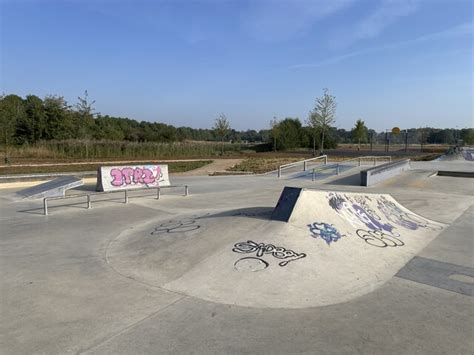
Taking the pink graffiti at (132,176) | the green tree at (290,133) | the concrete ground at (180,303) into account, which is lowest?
the concrete ground at (180,303)

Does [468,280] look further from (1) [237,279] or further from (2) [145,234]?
(2) [145,234]

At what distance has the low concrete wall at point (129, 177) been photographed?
14.6m

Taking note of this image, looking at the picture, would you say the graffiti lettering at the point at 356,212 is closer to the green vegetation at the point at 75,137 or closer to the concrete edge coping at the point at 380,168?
the concrete edge coping at the point at 380,168

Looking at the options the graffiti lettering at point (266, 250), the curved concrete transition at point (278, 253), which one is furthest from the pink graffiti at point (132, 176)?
the graffiti lettering at point (266, 250)

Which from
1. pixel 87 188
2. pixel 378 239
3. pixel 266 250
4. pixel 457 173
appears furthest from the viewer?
pixel 457 173

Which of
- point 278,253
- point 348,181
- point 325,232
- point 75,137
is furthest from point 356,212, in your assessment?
point 75,137

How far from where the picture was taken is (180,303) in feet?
15.0

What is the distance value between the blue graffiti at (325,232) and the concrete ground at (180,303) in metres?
0.66

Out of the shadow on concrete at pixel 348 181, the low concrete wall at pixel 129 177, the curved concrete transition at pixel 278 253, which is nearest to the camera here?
the curved concrete transition at pixel 278 253

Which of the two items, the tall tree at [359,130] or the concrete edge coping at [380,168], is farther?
the tall tree at [359,130]

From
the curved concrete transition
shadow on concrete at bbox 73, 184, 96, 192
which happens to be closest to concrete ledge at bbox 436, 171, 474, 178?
the curved concrete transition

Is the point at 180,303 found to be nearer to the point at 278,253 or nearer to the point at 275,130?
the point at 278,253

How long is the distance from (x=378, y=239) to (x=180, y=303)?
4426 millimetres

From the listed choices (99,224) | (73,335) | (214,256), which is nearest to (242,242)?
(214,256)
